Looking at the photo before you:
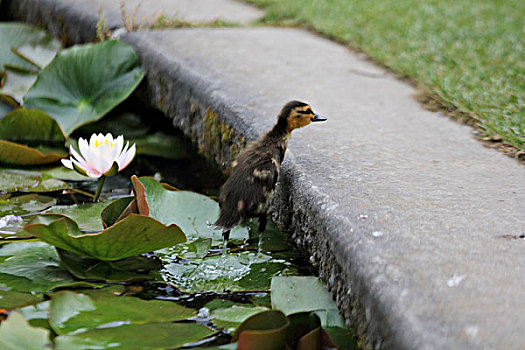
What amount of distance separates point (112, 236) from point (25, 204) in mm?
769

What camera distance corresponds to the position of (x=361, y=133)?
2314 millimetres

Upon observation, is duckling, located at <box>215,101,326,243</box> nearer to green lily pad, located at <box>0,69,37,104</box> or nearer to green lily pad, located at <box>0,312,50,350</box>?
green lily pad, located at <box>0,312,50,350</box>

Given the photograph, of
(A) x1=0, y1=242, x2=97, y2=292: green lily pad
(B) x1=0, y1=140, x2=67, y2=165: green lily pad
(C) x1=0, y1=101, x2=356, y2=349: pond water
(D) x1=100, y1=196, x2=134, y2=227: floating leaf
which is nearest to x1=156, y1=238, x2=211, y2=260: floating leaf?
(C) x1=0, y1=101, x2=356, y2=349: pond water

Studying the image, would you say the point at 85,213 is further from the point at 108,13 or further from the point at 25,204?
the point at 108,13

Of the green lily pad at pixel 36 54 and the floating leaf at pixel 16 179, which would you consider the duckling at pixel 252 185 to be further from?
the green lily pad at pixel 36 54

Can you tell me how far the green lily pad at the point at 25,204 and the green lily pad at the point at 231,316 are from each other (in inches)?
37.0

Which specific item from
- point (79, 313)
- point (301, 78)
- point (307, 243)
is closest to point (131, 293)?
point (79, 313)

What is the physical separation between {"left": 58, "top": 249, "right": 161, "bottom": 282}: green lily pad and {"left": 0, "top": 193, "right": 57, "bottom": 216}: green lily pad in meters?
0.54

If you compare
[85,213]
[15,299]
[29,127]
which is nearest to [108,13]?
[29,127]

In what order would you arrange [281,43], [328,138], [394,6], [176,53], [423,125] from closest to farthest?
[328,138] < [423,125] < [176,53] < [281,43] < [394,6]

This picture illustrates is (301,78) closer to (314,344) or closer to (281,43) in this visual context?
(281,43)

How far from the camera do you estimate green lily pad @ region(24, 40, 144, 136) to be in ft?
9.56

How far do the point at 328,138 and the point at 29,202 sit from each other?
1.07 metres

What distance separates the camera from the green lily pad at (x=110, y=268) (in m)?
1.72
